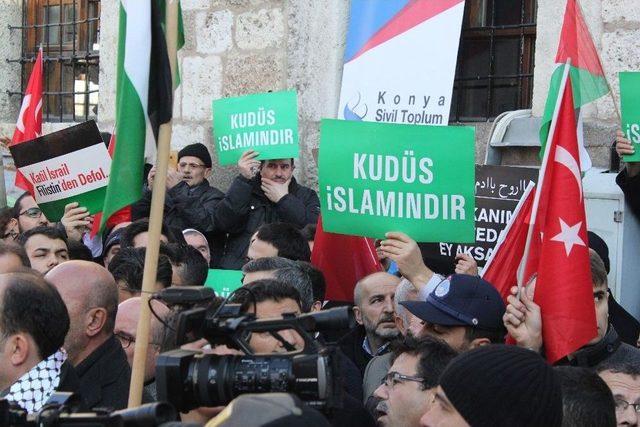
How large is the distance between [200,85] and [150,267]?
634 cm

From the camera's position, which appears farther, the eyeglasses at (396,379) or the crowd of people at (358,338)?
the eyeglasses at (396,379)

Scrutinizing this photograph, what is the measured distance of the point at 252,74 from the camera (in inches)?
375

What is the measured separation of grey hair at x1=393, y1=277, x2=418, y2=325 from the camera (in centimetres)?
534

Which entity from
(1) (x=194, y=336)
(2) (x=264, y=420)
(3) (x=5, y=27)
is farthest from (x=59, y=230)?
(3) (x=5, y=27)

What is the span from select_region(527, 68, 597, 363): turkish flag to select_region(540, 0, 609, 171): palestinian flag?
179 millimetres

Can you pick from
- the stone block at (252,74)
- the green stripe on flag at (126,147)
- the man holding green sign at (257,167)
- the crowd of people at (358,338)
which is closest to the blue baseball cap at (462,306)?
the crowd of people at (358,338)

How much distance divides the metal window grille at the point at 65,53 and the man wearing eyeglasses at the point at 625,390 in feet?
26.5

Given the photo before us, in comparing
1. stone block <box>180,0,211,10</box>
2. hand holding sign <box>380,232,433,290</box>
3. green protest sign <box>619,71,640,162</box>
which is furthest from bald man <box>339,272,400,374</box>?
stone block <box>180,0,211,10</box>

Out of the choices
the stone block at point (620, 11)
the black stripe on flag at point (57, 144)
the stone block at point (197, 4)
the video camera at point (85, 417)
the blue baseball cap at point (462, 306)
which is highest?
the stone block at point (197, 4)

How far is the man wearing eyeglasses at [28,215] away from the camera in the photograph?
8.37 metres

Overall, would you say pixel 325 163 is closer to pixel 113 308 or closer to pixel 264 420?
pixel 113 308

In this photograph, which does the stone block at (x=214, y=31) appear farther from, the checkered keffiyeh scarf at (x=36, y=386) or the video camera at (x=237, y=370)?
the video camera at (x=237, y=370)

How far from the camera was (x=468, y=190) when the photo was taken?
207 inches

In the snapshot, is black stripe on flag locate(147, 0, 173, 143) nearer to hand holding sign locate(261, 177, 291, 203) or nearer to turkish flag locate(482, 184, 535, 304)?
turkish flag locate(482, 184, 535, 304)
